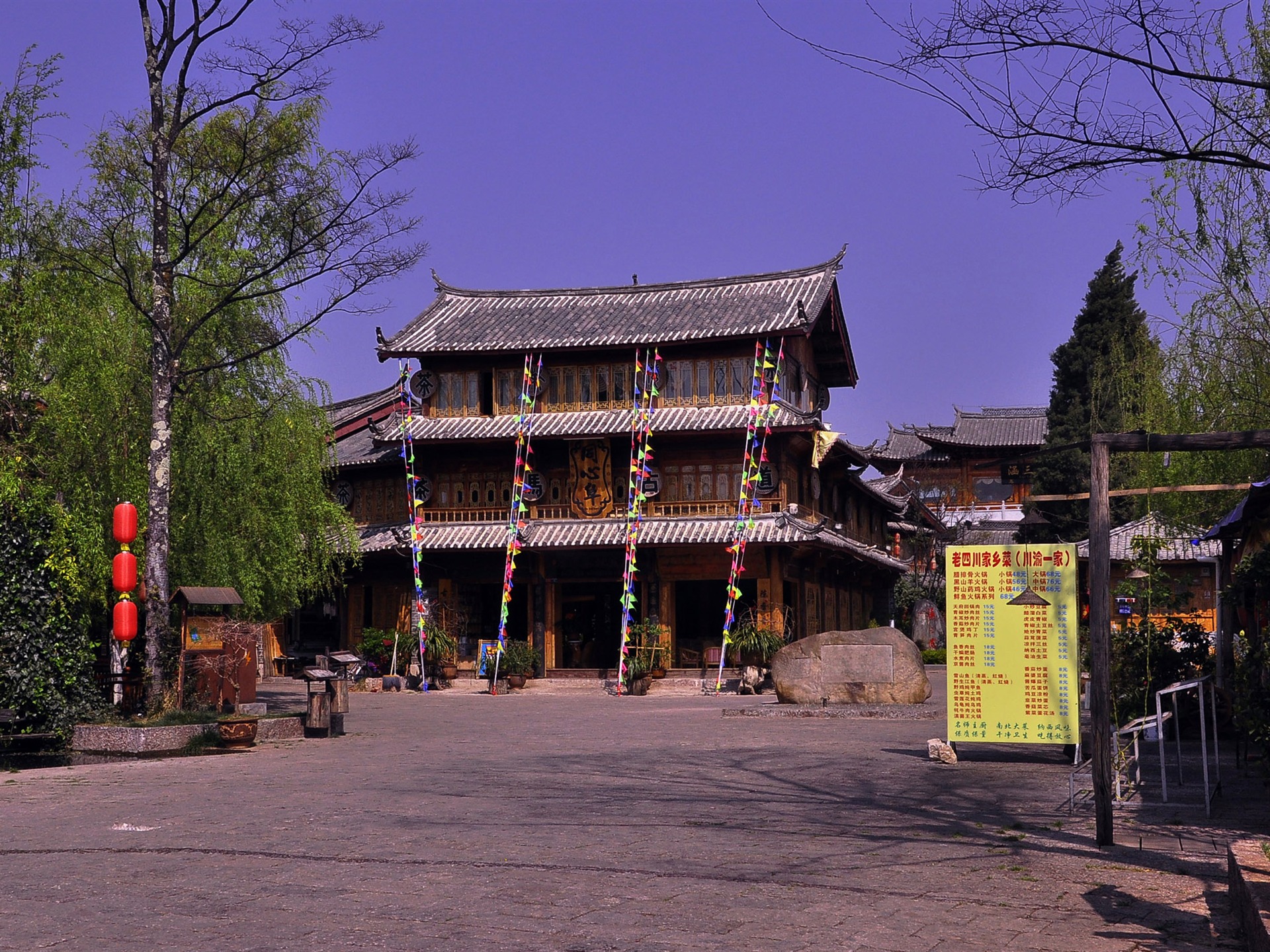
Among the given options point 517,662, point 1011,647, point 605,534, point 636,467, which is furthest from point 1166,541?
point 517,662

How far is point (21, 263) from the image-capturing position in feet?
57.3

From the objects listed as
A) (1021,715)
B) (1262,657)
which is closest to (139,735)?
(1021,715)

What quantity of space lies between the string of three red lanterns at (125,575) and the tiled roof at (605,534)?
1676 centimetres

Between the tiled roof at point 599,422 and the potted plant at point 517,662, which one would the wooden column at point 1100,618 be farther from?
the potted plant at point 517,662

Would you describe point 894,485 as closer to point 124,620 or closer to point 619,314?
point 619,314

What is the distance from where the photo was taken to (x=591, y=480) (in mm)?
33938

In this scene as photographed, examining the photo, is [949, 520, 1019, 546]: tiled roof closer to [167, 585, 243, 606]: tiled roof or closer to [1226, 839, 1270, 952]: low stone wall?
[167, 585, 243, 606]: tiled roof

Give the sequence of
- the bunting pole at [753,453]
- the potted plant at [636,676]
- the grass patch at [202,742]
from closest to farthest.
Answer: the grass patch at [202,742] → the potted plant at [636,676] → the bunting pole at [753,453]

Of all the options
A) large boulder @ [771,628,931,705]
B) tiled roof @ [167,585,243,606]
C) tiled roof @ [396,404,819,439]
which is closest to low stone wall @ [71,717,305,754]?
tiled roof @ [167,585,243,606]

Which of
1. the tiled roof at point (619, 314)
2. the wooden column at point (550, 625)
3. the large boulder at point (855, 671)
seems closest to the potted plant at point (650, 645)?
the wooden column at point (550, 625)

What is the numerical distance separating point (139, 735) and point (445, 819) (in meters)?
6.92

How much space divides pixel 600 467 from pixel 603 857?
26.1 metres

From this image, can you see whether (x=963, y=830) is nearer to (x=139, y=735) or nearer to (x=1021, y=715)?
(x=1021, y=715)

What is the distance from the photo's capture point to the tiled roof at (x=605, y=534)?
103 ft
